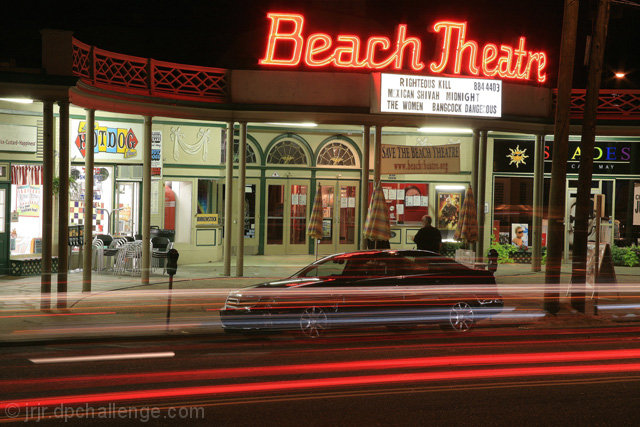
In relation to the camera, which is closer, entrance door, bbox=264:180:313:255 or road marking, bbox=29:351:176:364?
road marking, bbox=29:351:176:364

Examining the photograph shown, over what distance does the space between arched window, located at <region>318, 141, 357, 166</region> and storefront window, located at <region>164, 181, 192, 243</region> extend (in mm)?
4722

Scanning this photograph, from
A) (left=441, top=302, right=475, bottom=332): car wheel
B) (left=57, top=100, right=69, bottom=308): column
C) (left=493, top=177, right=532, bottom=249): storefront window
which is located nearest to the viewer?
(left=441, top=302, right=475, bottom=332): car wheel

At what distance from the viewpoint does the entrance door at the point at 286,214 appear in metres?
22.9

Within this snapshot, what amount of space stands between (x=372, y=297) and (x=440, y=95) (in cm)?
856

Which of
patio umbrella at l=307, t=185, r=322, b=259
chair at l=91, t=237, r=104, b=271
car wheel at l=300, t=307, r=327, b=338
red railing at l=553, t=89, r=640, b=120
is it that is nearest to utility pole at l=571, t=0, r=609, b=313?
car wheel at l=300, t=307, r=327, b=338

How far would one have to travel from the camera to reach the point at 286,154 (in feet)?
74.7

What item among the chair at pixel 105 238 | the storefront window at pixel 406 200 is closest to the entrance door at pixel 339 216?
the storefront window at pixel 406 200

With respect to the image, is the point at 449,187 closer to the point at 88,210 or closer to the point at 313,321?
the point at 88,210

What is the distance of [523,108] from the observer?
64.4ft

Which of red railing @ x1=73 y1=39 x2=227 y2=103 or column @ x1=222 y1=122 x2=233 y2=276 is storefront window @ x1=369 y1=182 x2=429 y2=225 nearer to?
column @ x1=222 y1=122 x2=233 y2=276

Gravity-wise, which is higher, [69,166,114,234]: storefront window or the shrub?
[69,166,114,234]: storefront window

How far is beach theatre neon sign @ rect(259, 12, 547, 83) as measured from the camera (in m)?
17.9

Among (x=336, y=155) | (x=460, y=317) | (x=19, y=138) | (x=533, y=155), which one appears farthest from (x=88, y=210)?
(x=533, y=155)

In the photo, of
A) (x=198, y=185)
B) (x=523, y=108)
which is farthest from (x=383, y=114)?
(x=198, y=185)
